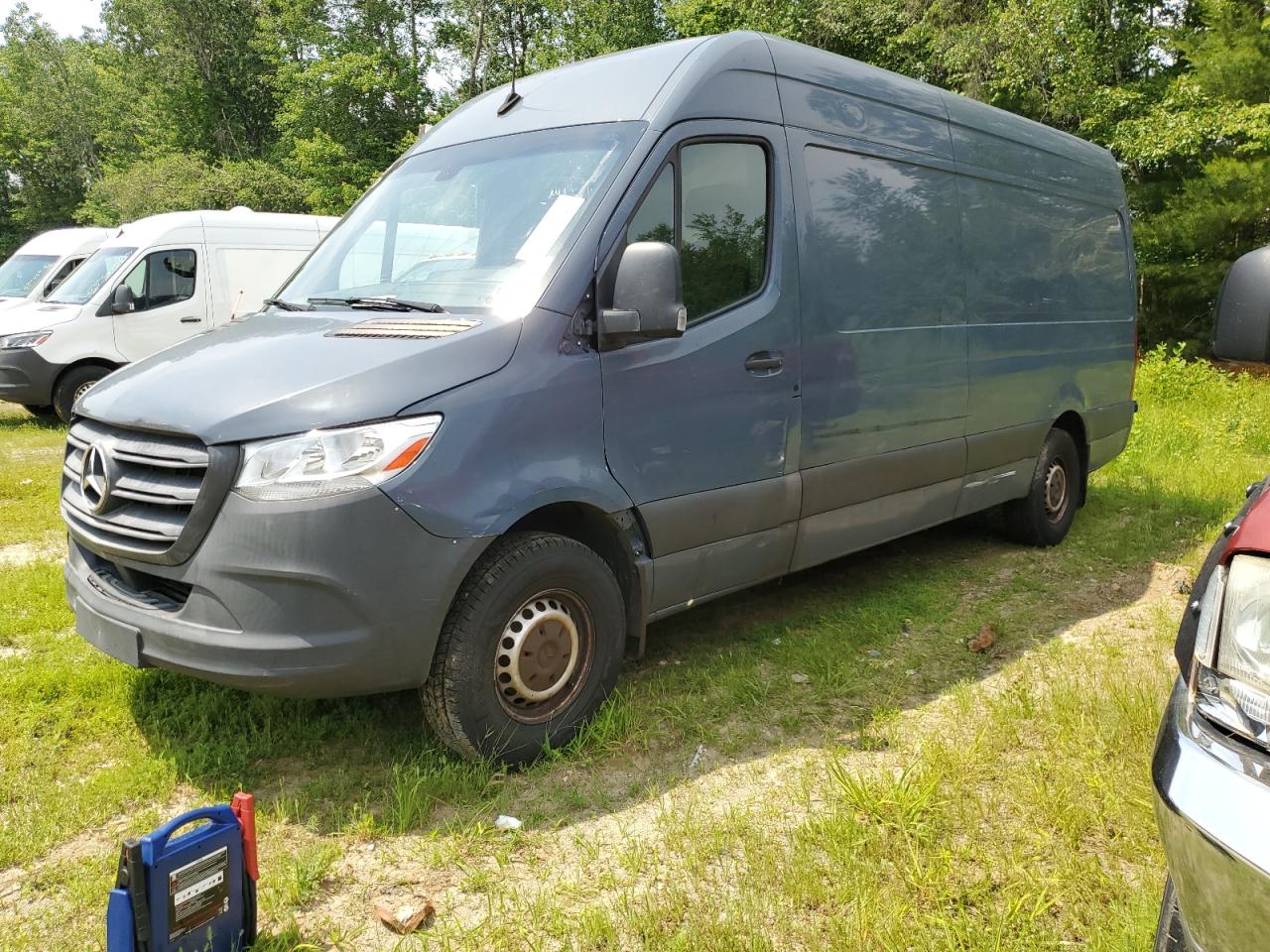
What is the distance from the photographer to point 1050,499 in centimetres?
662

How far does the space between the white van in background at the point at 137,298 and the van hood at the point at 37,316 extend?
0.06ft

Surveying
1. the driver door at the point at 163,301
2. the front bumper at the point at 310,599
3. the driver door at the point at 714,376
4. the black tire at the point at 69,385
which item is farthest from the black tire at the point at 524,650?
the black tire at the point at 69,385

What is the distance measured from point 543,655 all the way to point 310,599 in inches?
34.4

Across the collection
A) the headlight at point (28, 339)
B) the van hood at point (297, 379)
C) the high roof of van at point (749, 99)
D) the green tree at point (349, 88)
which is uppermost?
the green tree at point (349, 88)

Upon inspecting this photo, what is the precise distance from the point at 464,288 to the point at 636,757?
1827mm

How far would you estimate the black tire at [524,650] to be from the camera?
10.8 ft

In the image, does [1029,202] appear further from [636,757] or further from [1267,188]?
[1267,188]

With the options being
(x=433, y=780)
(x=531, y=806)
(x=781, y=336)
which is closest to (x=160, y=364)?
(x=433, y=780)

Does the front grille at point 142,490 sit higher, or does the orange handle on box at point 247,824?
the front grille at point 142,490

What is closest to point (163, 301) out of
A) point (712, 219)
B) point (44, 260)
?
point (44, 260)

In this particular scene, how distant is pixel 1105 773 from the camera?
10.9ft

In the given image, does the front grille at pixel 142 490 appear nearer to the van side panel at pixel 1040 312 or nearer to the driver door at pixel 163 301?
the van side panel at pixel 1040 312

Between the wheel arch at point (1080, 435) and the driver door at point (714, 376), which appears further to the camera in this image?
the wheel arch at point (1080, 435)

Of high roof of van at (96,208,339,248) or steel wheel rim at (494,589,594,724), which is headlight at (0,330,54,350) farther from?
steel wheel rim at (494,589,594,724)
